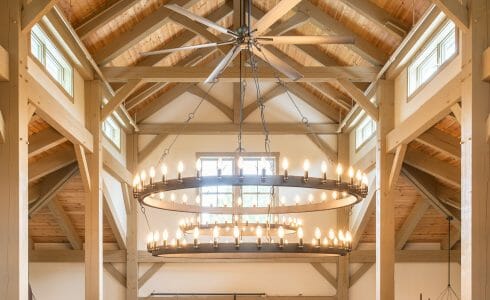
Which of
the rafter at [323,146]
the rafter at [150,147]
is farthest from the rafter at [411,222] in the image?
the rafter at [150,147]

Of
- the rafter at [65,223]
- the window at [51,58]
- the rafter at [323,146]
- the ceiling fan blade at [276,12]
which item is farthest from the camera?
the rafter at [323,146]

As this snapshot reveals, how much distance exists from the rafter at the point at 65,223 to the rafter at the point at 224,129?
8.34ft

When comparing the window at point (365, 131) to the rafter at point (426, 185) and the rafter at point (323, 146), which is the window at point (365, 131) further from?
the rafter at point (426, 185)

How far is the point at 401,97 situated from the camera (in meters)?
9.84

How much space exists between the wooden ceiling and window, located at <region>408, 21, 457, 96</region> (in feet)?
1.40

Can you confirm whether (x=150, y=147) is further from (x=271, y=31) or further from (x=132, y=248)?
(x=271, y=31)

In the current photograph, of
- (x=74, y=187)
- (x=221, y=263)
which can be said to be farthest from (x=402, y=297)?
(x=74, y=187)

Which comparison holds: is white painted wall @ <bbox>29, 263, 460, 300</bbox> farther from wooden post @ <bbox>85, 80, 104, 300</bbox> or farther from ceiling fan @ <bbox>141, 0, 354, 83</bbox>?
ceiling fan @ <bbox>141, 0, 354, 83</bbox>

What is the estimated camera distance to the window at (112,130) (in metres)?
12.2

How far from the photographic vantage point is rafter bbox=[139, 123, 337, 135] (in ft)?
47.4

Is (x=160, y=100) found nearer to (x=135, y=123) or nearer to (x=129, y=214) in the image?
(x=135, y=123)

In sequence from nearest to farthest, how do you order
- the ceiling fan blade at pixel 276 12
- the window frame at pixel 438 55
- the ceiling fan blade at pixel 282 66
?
the ceiling fan blade at pixel 276 12
the ceiling fan blade at pixel 282 66
the window frame at pixel 438 55

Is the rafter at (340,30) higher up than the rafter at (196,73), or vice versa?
the rafter at (340,30)

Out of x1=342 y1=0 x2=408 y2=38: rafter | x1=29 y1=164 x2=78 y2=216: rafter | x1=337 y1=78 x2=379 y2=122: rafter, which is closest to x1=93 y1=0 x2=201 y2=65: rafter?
x1=29 y1=164 x2=78 y2=216: rafter
